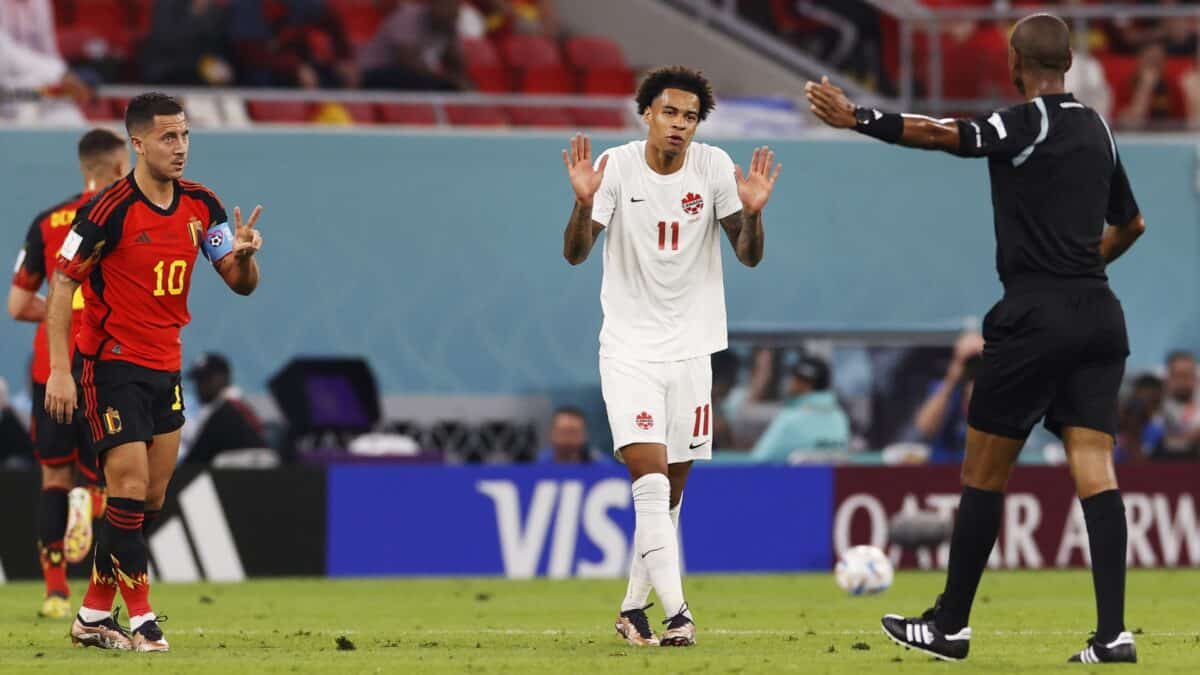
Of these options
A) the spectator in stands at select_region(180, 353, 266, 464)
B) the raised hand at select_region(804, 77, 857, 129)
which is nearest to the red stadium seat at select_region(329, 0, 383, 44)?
the spectator in stands at select_region(180, 353, 266, 464)

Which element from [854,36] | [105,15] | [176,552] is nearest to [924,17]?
[854,36]

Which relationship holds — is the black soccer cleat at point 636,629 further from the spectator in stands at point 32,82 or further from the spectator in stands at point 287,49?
the spectator in stands at point 287,49

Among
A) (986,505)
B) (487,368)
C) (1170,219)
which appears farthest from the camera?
(1170,219)

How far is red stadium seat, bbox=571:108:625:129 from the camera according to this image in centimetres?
1823

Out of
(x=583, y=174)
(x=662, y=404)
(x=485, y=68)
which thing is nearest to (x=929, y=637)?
(x=662, y=404)

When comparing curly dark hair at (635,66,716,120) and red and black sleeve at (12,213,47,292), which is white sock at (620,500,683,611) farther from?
red and black sleeve at (12,213,47,292)

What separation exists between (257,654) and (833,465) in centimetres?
744

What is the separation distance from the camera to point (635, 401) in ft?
28.0

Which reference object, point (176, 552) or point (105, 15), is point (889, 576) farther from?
point (105, 15)

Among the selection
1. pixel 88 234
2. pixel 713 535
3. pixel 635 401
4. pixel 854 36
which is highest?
pixel 854 36

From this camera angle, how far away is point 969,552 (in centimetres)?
759

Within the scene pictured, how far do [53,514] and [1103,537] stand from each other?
18.2 feet

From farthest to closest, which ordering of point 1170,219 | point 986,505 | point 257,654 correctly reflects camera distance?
1. point 1170,219
2. point 257,654
3. point 986,505

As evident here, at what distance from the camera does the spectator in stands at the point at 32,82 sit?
54.8ft
